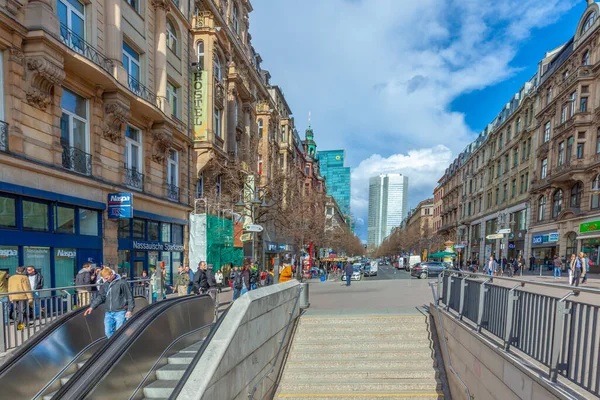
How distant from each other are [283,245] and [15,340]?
32.3m

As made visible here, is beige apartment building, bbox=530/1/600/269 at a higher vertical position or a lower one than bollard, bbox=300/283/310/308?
higher

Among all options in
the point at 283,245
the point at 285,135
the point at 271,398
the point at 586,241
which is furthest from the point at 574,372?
the point at 285,135

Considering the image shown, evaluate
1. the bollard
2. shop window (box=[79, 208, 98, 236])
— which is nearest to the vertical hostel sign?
shop window (box=[79, 208, 98, 236])

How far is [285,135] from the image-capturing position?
39.2 metres

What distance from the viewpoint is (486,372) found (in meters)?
4.67

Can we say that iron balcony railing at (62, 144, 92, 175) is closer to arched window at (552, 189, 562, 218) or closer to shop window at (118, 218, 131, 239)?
shop window at (118, 218, 131, 239)

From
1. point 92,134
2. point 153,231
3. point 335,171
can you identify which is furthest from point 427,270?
point 335,171

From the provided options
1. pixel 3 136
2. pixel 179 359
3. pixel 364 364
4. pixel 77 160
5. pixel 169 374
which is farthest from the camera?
pixel 77 160

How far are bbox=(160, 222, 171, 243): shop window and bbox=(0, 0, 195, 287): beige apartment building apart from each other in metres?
0.05

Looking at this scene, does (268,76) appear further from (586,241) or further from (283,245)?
(586,241)

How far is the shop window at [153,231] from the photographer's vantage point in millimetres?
Result: 15000

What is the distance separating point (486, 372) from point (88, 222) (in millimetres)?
12789

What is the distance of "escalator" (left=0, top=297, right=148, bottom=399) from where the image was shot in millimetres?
4000

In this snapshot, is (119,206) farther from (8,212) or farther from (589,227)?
(589,227)
